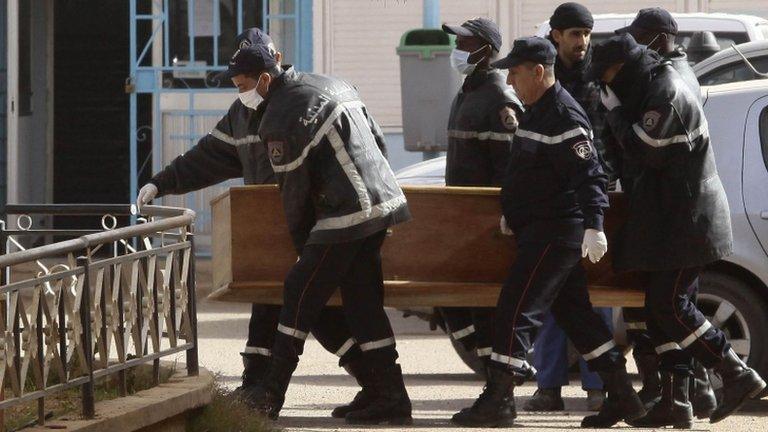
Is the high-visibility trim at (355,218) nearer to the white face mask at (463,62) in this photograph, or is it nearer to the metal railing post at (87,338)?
the white face mask at (463,62)

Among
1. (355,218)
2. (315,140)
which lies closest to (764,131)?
(355,218)

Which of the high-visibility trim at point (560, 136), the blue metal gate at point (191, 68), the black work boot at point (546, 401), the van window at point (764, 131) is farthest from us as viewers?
the blue metal gate at point (191, 68)

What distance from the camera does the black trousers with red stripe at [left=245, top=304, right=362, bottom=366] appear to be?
790cm

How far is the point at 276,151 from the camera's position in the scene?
287 inches

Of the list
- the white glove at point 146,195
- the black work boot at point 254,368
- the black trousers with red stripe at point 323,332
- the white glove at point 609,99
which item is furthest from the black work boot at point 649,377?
the white glove at point 146,195

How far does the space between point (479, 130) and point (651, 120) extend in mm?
868

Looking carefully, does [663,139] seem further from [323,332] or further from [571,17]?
[323,332]

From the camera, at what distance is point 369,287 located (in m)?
7.55

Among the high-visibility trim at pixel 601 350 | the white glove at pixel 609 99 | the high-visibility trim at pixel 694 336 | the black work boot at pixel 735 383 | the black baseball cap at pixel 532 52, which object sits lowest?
the black work boot at pixel 735 383

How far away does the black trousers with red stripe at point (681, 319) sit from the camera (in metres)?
7.59

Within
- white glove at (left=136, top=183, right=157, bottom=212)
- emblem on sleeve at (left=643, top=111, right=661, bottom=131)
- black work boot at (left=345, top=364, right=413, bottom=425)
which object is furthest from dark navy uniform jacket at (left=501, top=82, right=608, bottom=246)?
white glove at (left=136, top=183, right=157, bottom=212)

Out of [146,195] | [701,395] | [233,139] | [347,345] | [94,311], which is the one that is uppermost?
[233,139]

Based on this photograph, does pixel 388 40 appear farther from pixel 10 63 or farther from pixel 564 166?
pixel 564 166

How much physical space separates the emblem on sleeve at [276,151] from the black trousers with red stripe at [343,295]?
0.40 m
